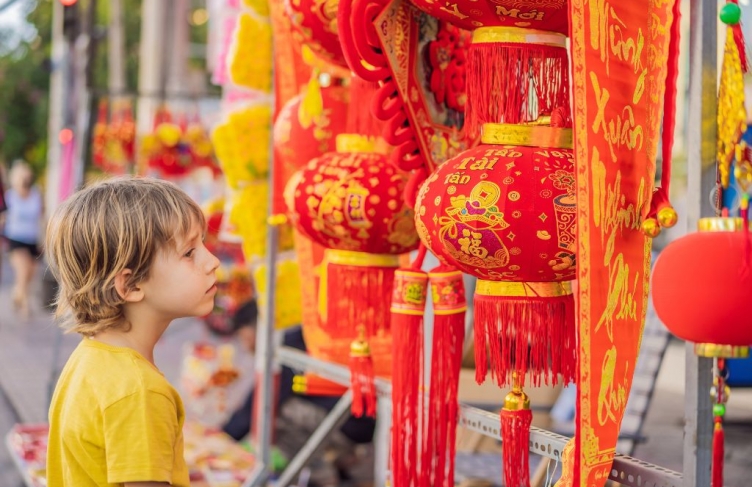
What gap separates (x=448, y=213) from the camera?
1577 millimetres

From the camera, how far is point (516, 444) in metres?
1.71

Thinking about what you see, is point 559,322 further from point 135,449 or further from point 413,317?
point 135,449

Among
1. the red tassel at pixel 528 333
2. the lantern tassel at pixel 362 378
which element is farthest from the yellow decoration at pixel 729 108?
the lantern tassel at pixel 362 378

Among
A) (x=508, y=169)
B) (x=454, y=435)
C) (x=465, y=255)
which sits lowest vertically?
(x=454, y=435)

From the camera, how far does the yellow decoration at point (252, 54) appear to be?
122 inches

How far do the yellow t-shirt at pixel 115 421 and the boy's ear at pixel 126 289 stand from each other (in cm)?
8

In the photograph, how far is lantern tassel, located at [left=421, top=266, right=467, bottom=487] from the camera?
187 centimetres

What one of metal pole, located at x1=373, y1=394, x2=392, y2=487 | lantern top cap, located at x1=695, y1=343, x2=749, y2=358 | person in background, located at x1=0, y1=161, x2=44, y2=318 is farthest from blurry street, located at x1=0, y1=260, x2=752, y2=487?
lantern top cap, located at x1=695, y1=343, x2=749, y2=358

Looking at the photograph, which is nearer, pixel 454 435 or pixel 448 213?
pixel 448 213

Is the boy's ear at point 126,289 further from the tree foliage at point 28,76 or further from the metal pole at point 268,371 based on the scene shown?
the tree foliage at point 28,76

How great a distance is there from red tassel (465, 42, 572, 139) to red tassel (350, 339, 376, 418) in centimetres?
80

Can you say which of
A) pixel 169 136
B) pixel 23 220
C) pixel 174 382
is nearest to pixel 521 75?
pixel 169 136

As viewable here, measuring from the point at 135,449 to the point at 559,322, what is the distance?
0.72 metres

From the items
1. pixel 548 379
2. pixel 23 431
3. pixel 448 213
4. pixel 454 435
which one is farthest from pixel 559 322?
pixel 23 431
